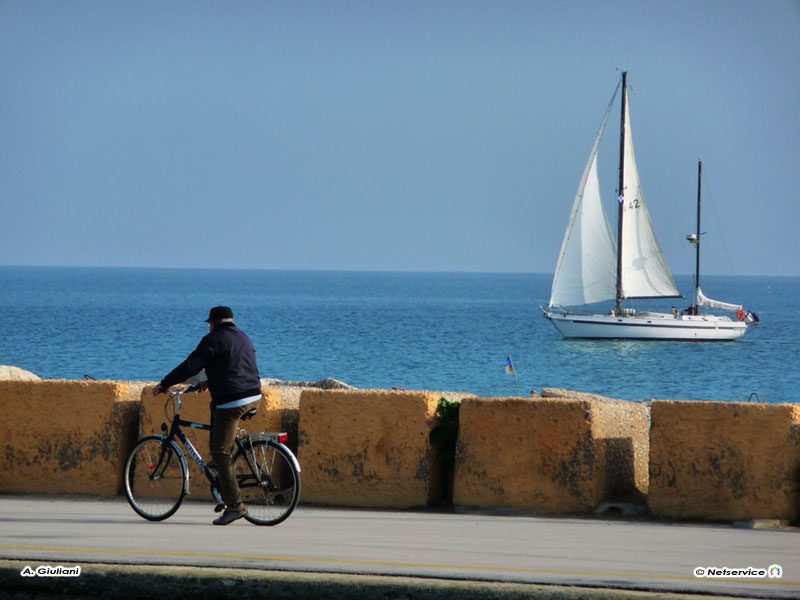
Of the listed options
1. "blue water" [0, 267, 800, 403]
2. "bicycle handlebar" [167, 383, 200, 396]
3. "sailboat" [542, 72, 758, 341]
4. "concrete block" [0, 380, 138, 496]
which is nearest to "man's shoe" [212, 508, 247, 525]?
"bicycle handlebar" [167, 383, 200, 396]

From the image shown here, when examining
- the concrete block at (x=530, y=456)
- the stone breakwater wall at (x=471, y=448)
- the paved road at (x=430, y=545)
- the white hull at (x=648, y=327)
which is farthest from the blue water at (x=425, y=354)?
the paved road at (x=430, y=545)

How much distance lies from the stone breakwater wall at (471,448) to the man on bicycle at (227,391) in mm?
954

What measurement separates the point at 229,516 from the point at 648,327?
68771 millimetres

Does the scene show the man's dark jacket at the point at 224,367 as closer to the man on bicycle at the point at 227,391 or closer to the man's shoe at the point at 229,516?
the man on bicycle at the point at 227,391

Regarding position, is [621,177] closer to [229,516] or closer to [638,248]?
[638,248]

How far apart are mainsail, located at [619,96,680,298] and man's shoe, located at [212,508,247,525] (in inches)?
2494

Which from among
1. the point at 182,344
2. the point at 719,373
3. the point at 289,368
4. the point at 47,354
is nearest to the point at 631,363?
the point at 719,373

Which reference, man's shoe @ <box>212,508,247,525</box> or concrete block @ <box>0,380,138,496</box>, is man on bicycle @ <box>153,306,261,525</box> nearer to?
man's shoe @ <box>212,508,247,525</box>

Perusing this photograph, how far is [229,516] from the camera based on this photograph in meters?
7.79

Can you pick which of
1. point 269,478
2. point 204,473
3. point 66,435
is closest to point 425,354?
point 66,435

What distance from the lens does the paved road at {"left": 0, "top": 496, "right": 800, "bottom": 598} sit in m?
6.18

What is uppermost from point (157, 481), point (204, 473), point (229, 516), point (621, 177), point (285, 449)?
point (621, 177)

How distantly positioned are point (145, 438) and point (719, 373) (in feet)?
199

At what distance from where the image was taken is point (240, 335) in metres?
7.91
